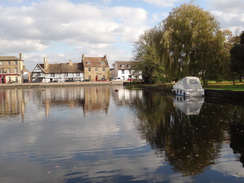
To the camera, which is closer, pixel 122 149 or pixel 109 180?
pixel 109 180

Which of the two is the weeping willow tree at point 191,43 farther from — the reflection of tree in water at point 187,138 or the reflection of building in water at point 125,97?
the reflection of tree in water at point 187,138

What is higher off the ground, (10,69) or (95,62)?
(95,62)

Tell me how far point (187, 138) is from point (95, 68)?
101863mm

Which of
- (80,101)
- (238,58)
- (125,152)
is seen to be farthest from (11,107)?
(238,58)

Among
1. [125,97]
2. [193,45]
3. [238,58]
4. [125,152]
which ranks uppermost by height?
[193,45]

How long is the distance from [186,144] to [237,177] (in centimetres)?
349

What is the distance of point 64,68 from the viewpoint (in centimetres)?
11281

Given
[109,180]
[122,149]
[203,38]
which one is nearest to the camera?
[109,180]

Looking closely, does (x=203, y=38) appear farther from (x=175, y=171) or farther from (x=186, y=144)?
(x=175, y=171)

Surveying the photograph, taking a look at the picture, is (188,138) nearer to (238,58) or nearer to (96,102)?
(96,102)

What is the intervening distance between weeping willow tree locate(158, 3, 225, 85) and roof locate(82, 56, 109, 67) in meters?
71.8

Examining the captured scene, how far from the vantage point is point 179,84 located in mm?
37281

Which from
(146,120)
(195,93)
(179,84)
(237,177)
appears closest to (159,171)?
(237,177)

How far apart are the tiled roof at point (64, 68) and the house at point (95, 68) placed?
3.39 meters
